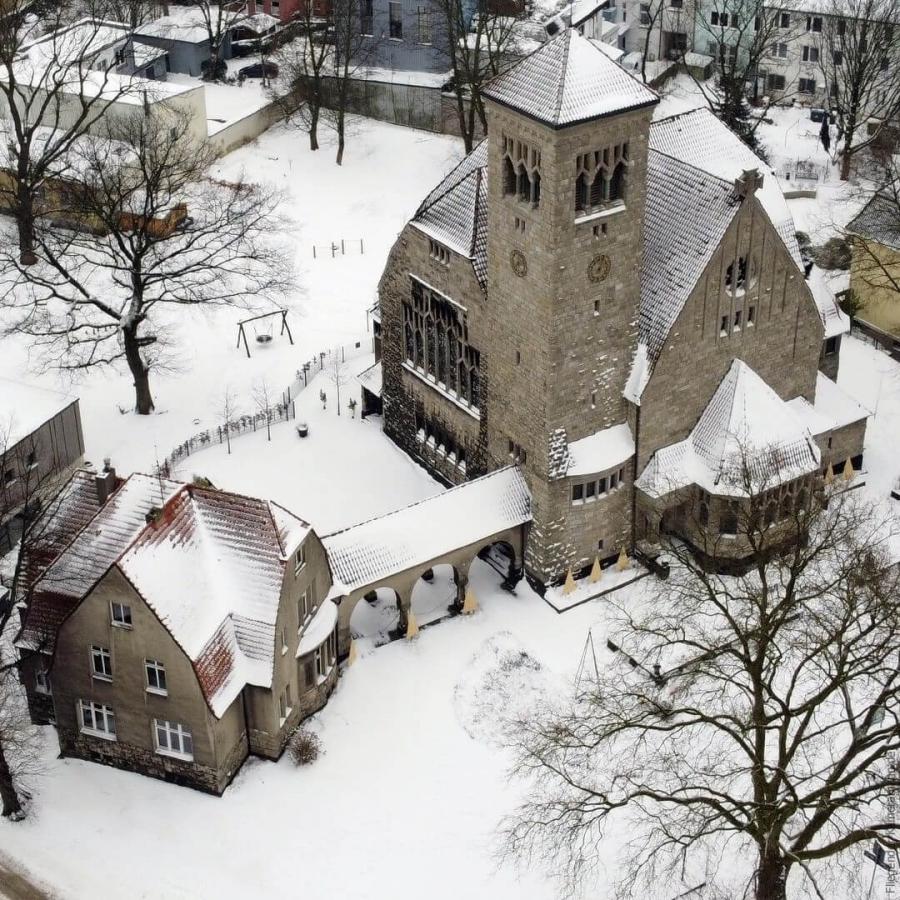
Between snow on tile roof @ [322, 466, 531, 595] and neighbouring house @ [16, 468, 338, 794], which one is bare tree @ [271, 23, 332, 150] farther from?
neighbouring house @ [16, 468, 338, 794]

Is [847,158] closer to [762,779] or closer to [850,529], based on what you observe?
[850,529]

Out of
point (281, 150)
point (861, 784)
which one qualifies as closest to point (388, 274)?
point (861, 784)

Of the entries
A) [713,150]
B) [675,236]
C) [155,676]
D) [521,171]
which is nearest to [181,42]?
[713,150]

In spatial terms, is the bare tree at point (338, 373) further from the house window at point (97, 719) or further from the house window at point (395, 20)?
the house window at point (395, 20)

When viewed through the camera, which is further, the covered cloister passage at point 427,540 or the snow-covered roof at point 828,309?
the snow-covered roof at point 828,309

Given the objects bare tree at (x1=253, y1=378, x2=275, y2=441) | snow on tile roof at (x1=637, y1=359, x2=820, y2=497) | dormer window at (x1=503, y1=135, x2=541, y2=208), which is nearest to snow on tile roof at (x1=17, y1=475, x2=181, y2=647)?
dormer window at (x1=503, y1=135, x2=541, y2=208)

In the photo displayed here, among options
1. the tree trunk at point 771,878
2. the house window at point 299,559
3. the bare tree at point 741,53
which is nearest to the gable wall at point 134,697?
the house window at point 299,559

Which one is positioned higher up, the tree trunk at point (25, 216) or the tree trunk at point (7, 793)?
the tree trunk at point (25, 216)
